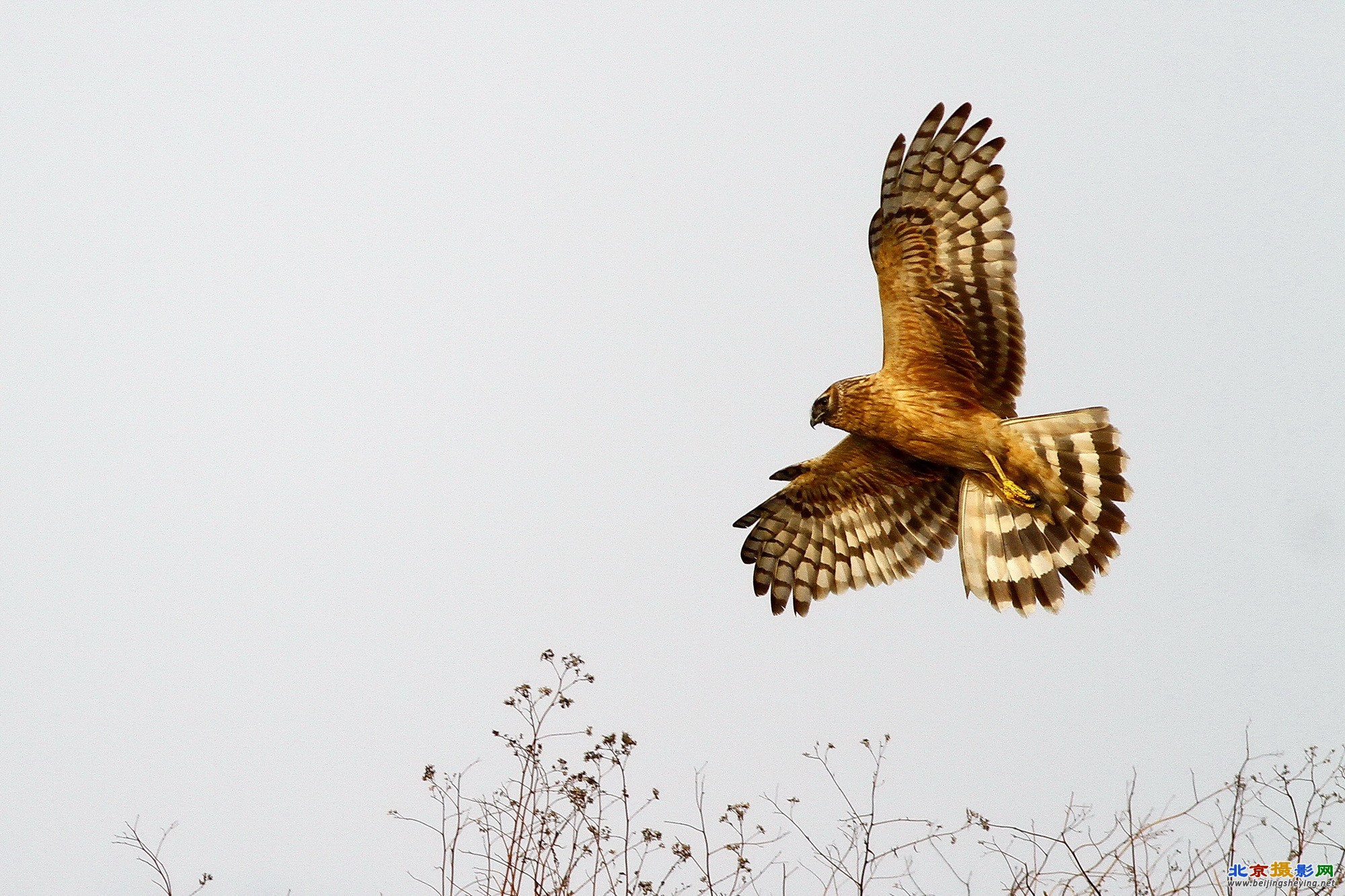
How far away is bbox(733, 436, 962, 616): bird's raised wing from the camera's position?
6.88 m

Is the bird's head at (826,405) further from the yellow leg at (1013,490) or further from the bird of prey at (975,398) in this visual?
the yellow leg at (1013,490)

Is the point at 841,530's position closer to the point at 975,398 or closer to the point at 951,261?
the point at 975,398

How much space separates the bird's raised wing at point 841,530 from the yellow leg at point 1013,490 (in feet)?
2.53

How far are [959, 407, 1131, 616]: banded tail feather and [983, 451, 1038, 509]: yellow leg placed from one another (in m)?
0.11

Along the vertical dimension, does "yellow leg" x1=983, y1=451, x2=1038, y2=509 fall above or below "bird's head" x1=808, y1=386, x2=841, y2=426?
below

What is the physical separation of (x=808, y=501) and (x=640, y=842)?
114 inches

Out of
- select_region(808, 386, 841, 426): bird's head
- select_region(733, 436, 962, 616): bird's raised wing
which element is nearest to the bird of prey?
select_region(808, 386, 841, 426): bird's head

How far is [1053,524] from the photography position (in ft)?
19.7

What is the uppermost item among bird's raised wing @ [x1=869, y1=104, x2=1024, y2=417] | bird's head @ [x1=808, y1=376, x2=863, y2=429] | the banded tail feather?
bird's raised wing @ [x1=869, y1=104, x2=1024, y2=417]

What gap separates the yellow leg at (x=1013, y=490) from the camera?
5961 millimetres

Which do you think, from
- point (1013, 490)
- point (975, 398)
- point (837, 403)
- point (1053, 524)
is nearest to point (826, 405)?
point (837, 403)

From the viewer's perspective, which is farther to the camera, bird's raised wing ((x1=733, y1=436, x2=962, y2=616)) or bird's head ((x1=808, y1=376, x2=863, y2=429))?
bird's raised wing ((x1=733, y1=436, x2=962, y2=616))

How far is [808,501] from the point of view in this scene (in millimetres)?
7020

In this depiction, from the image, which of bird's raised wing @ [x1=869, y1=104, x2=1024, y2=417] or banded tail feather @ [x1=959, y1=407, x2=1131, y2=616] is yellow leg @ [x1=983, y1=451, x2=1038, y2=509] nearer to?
banded tail feather @ [x1=959, y1=407, x2=1131, y2=616]
